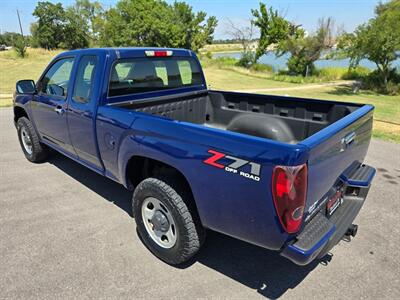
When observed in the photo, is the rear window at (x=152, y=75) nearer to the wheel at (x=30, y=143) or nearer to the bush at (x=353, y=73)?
the wheel at (x=30, y=143)

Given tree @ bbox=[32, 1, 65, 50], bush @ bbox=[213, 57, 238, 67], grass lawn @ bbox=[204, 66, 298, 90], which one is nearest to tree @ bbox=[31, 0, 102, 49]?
tree @ bbox=[32, 1, 65, 50]

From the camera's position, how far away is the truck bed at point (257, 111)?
3.63 meters

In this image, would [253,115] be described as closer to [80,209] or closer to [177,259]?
[177,259]

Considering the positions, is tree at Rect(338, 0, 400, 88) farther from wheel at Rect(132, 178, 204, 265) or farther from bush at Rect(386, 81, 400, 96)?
wheel at Rect(132, 178, 204, 265)

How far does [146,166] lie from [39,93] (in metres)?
2.37

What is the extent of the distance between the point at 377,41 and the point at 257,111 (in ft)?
50.3

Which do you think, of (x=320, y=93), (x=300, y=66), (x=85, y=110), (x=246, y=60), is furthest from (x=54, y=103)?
(x=246, y=60)

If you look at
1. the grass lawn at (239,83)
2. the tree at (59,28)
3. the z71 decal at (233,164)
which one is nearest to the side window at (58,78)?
the z71 decal at (233,164)

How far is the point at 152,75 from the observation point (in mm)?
3906

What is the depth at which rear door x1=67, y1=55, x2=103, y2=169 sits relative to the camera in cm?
339

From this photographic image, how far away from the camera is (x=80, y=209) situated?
3895 mm

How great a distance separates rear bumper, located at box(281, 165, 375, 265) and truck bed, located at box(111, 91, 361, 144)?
2.40 feet

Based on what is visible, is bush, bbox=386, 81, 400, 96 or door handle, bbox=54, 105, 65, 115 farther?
bush, bbox=386, 81, 400, 96

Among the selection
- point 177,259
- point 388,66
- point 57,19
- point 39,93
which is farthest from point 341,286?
point 57,19
